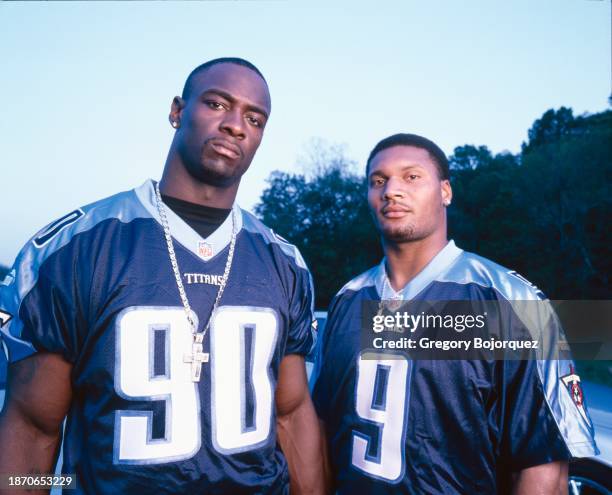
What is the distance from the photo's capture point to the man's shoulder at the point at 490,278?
2102 mm

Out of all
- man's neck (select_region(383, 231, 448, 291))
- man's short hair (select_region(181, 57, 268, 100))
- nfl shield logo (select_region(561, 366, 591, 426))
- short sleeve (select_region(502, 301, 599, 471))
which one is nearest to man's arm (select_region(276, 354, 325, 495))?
man's neck (select_region(383, 231, 448, 291))

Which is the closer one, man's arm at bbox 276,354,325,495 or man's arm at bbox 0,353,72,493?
man's arm at bbox 0,353,72,493

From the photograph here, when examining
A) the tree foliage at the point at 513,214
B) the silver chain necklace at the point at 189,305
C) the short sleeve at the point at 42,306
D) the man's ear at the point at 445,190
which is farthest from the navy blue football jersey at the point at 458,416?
the tree foliage at the point at 513,214

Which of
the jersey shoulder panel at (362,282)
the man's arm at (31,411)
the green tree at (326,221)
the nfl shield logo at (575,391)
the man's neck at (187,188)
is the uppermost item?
the green tree at (326,221)

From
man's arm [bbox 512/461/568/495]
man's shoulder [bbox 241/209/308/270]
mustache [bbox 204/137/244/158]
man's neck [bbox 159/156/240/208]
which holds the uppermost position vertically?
mustache [bbox 204/137/244/158]

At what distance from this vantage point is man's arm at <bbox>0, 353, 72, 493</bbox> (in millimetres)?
1555

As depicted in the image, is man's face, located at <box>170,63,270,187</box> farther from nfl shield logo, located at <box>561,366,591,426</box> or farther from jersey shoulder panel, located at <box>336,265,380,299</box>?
nfl shield logo, located at <box>561,366,591,426</box>

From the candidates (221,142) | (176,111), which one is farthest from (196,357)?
(176,111)

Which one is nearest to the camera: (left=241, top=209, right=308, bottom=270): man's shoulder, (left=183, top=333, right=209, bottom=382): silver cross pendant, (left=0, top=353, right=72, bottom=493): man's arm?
(left=0, top=353, right=72, bottom=493): man's arm

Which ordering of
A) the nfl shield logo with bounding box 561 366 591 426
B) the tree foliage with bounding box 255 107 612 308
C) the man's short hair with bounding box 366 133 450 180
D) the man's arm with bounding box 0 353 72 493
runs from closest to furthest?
the man's arm with bounding box 0 353 72 493
the nfl shield logo with bounding box 561 366 591 426
the man's short hair with bounding box 366 133 450 180
the tree foliage with bounding box 255 107 612 308

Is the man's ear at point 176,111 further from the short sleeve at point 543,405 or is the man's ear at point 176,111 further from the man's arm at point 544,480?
the man's arm at point 544,480

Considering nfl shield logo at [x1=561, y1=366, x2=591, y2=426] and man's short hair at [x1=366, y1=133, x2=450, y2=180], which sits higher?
man's short hair at [x1=366, y1=133, x2=450, y2=180]

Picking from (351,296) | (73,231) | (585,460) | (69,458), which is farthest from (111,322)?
(585,460)

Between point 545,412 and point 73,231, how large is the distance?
1898mm
